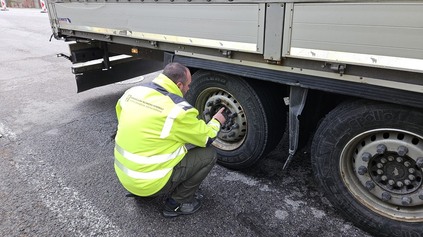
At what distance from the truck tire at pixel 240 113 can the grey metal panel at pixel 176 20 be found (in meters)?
0.45

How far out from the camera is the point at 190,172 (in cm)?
266

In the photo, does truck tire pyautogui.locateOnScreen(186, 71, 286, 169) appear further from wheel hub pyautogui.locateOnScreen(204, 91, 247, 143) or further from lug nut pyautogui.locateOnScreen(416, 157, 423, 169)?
lug nut pyautogui.locateOnScreen(416, 157, 423, 169)

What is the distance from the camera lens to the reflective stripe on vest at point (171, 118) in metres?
2.30

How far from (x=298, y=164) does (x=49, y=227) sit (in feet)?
Answer: 8.07

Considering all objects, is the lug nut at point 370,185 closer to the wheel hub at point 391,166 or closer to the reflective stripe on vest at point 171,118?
the wheel hub at point 391,166

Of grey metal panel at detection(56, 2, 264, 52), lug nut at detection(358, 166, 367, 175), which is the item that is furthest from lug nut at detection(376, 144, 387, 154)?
grey metal panel at detection(56, 2, 264, 52)

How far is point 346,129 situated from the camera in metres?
2.29

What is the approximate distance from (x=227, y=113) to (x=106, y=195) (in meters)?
1.40

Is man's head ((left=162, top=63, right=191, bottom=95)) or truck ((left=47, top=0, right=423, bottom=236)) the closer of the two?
truck ((left=47, top=0, right=423, bottom=236))

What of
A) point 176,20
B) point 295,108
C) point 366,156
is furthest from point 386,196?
point 176,20

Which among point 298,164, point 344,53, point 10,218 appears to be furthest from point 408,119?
point 10,218

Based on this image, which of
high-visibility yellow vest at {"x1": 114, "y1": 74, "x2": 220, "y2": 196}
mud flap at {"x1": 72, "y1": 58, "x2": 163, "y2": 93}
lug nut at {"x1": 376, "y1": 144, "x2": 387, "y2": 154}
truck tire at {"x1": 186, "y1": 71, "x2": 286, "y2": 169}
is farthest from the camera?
mud flap at {"x1": 72, "y1": 58, "x2": 163, "y2": 93}

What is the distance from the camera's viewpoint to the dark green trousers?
262 cm

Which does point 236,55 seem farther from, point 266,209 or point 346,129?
point 266,209
